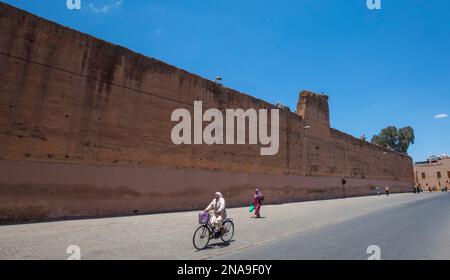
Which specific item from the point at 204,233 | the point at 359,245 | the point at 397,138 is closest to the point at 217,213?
the point at 204,233

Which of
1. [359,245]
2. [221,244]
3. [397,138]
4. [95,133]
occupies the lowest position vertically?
[221,244]

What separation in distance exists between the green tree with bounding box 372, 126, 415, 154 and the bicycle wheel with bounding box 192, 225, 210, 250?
7580 centimetres

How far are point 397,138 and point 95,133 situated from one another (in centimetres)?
7770

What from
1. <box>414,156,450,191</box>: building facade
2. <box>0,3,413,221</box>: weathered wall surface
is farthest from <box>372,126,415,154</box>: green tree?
<box>0,3,413,221</box>: weathered wall surface

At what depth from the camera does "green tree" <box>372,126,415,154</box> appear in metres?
73.9

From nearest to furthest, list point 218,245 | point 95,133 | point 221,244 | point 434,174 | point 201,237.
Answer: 1. point 201,237
2. point 218,245
3. point 221,244
4. point 95,133
5. point 434,174

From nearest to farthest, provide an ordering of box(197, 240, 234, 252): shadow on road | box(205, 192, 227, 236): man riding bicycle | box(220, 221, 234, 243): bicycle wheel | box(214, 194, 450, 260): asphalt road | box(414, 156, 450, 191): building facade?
box(214, 194, 450, 260): asphalt road
box(197, 240, 234, 252): shadow on road
box(205, 192, 227, 236): man riding bicycle
box(220, 221, 234, 243): bicycle wheel
box(414, 156, 450, 191): building facade

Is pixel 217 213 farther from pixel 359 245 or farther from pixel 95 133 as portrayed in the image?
pixel 95 133

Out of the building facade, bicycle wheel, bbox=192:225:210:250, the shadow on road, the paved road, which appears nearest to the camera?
the paved road

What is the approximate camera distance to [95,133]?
44.5 ft

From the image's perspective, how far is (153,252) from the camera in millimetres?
6672

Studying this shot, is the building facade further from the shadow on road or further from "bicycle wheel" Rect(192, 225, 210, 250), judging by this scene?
"bicycle wheel" Rect(192, 225, 210, 250)
